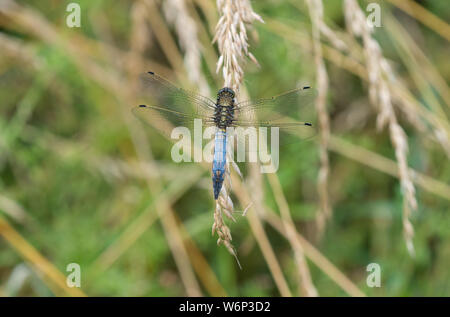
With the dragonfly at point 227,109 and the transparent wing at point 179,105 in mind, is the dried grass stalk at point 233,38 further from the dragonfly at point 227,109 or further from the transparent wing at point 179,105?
the transparent wing at point 179,105

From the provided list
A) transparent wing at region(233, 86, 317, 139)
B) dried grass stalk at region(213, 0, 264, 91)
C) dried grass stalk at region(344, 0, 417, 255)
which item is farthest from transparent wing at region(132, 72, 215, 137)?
dried grass stalk at region(344, 0, 417, 255)

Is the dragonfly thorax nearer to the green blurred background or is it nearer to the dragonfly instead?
the dragonfly

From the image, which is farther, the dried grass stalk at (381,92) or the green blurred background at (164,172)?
the green blurred background at (164,172)

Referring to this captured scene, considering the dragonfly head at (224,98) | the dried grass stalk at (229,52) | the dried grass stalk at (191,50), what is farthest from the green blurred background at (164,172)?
the dried grass stalk at (229,52)

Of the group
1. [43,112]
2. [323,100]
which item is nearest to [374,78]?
[323,100]

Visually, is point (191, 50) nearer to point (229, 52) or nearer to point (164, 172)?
point (229, 52)
